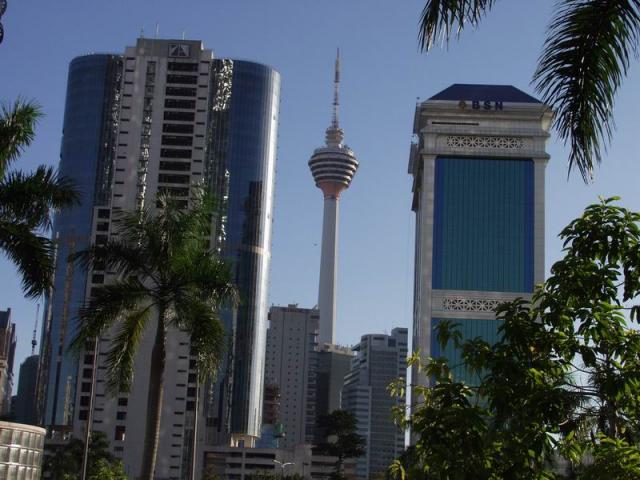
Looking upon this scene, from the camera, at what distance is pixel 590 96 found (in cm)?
1456

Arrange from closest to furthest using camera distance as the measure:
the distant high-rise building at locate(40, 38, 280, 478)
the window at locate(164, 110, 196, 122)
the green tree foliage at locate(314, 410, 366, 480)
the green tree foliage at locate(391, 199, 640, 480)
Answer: the green tree foliage at locate(391, 199, 640, 480)
the distant high-rise building at locate(40, 38, 280, 478)
the window at locate(164, 110, 196, 122)
the green tree foliage at locate(314, 410, 366, 480)

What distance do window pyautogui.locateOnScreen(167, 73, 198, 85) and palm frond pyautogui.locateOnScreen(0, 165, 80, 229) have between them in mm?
137026

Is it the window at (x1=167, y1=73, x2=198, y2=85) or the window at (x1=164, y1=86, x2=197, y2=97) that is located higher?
the window at (x1=167, y1=73, x2=198, y2=85)

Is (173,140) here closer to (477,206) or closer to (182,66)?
(182,66)

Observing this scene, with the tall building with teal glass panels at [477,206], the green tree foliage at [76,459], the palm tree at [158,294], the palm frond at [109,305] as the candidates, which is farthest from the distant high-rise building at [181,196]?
the palm frond at [109,305]

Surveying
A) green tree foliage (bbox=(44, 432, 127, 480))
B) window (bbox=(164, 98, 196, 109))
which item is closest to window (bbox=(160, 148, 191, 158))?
window (bbox=(164, 98, 196, 109))

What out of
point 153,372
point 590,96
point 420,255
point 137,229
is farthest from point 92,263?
point 420,255

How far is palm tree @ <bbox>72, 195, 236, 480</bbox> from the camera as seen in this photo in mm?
33562

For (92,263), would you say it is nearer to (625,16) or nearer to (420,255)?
(625,16)

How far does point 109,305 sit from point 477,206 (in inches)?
4620

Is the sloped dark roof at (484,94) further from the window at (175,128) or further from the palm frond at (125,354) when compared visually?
the palm frond at (125,354)

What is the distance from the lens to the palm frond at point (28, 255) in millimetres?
30359

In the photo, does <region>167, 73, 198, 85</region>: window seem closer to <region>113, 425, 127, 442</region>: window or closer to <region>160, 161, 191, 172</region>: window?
<region>160, 161, 191, 172</region>: window

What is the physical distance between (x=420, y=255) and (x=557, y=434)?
129464 mm
